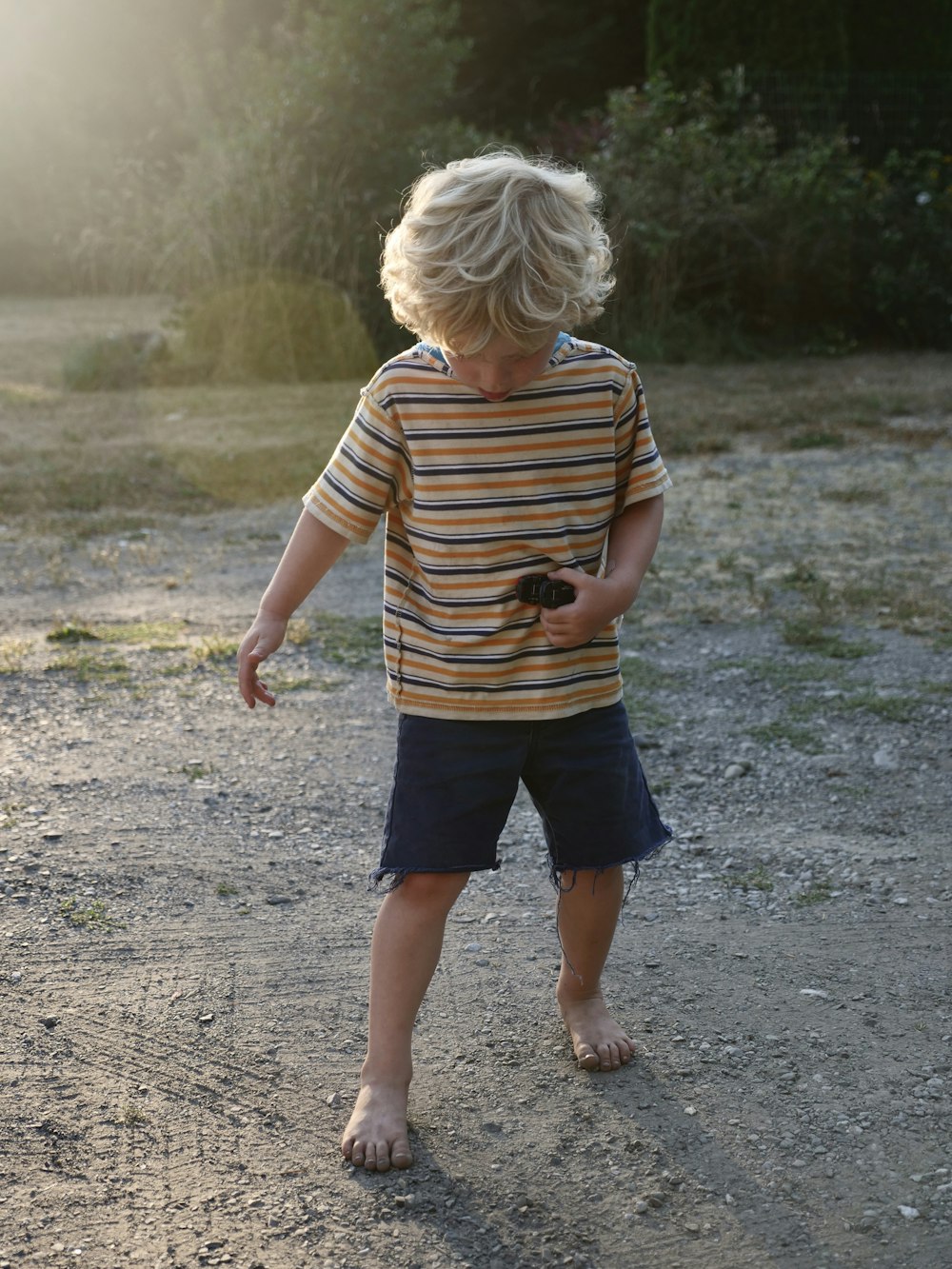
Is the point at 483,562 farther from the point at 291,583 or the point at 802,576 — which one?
the point at 802,576

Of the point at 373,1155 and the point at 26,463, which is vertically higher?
the point at 373,1155

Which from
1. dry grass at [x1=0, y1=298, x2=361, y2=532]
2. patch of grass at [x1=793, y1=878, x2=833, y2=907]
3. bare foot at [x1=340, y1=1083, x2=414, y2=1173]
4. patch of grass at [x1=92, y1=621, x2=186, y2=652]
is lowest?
dry grass at [x1=0, y1=298, x2=361, y2=532]

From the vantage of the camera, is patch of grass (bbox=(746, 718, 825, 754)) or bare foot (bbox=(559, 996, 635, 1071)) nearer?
bare foot (bbox=(559, 996, 635, 1071))

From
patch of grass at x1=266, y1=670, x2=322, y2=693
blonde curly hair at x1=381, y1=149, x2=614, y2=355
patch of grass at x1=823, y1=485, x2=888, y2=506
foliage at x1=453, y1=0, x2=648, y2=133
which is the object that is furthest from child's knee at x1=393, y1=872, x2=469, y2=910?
foliage at x1=453, y1=0, x2=648, y2=133

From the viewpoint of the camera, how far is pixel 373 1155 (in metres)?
1.91

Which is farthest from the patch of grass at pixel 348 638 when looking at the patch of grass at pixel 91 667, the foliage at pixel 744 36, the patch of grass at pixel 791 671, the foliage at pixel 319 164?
the foliage at pixel 744 36

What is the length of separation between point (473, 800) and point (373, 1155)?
1.71 feet

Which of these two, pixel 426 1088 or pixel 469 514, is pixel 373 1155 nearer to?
pixel 426 1088

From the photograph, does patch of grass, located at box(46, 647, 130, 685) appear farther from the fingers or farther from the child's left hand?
the child's left hand

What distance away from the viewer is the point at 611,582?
6.32ft

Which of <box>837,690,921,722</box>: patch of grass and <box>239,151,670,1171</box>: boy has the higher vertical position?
<box>239,151,670,1171</box>: boy

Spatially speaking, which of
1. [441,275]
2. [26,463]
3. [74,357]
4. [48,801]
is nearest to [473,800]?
[441,275]

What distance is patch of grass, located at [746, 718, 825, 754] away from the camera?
3.46 m

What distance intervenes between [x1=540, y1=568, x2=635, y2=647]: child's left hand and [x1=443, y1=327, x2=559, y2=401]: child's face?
27 cm
